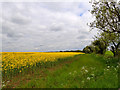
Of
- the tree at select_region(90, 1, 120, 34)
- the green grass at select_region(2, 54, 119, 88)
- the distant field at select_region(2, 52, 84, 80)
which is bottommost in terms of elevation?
the green grass at select_region(2, 54, 119, 88)

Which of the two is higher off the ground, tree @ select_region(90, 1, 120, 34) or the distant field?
tree @ select_region(90, 1, 120, 34)

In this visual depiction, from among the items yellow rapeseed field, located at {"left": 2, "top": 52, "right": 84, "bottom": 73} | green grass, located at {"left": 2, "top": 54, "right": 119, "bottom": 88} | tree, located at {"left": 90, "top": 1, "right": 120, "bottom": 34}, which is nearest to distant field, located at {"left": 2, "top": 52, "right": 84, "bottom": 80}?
yellow rapeseed field, located at {"left": 2, "top": 52, "right": 84, "bottom": 73}

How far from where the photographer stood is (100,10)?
14391 millimetres

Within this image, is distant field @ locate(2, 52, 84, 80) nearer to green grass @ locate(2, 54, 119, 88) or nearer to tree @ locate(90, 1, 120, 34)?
green grass @ locate(2, 54, 119, 88)

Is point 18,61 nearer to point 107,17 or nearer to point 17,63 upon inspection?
point 17,63

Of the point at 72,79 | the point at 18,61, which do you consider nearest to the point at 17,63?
the point at 18,61

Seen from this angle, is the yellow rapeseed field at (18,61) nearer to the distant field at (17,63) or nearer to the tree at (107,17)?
the distant field at (17,63)

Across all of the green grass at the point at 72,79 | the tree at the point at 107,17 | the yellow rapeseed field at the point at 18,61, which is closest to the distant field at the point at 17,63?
the yellow rapeseed field at the point at 18,61

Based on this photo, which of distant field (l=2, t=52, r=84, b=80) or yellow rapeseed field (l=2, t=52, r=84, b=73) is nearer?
distant field (l=2, t=52, r=84, b=80)

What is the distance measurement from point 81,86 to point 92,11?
1370 cm

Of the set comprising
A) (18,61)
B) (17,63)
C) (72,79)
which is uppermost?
(18,61)

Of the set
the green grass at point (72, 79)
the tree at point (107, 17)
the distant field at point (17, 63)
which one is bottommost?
the green grass at point (72, 79)

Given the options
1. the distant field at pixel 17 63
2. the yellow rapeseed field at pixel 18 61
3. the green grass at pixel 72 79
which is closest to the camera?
the green grass at pixel 72 79

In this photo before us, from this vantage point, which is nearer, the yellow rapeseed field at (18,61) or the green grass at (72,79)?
the green grass at (72,79)
